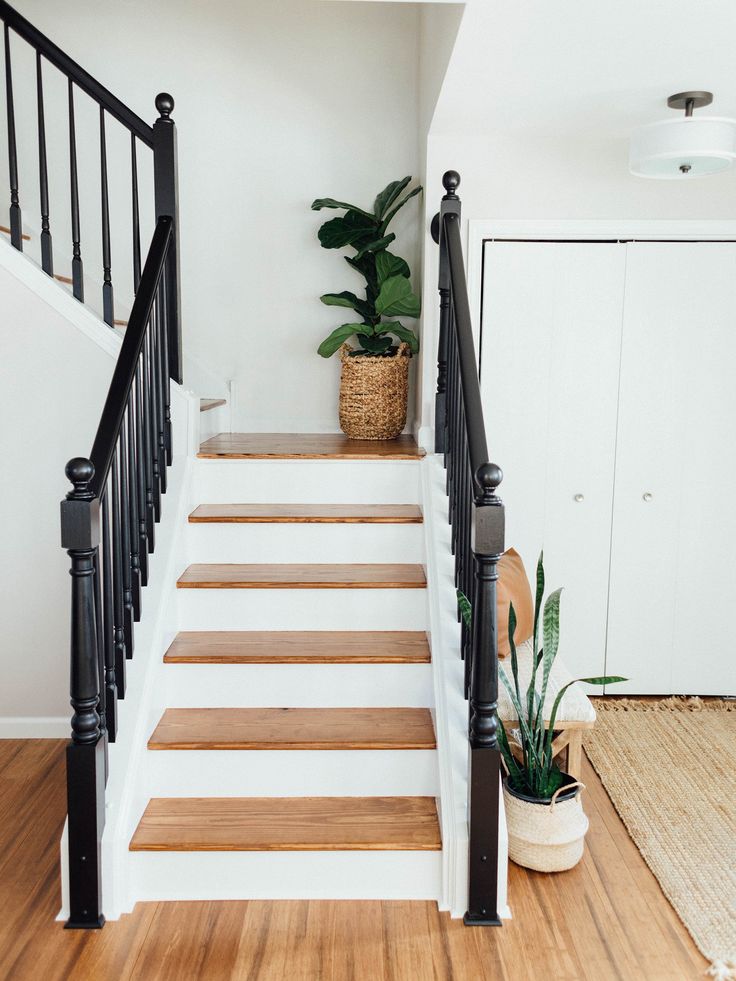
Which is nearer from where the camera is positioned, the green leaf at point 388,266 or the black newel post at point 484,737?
the black newel post at point 484,737

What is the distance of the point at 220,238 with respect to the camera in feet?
14.3

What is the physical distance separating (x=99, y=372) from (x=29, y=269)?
1.45 ft

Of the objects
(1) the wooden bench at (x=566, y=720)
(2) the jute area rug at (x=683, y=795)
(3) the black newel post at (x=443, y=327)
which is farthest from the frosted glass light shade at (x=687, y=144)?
(2) the jute area rug at (x=683, y=795)

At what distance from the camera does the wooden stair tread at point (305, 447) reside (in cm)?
340

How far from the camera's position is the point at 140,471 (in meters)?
2.81

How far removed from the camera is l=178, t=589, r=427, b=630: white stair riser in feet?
9.71

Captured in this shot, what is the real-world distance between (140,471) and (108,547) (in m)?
0.50

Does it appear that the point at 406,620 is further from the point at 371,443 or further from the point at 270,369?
the point at 270,369

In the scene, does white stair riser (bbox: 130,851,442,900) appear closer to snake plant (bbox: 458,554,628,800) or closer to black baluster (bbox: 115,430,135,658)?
snake plant (bbox: 458,554,628,800)

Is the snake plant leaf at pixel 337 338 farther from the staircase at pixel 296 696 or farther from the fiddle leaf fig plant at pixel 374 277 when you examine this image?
the staircase at pixel 296 696

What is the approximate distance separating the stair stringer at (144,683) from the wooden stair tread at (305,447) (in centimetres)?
21

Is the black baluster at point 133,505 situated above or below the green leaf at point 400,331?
below

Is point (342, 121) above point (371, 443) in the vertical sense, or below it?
above

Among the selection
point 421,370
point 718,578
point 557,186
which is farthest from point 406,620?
point 557,186
